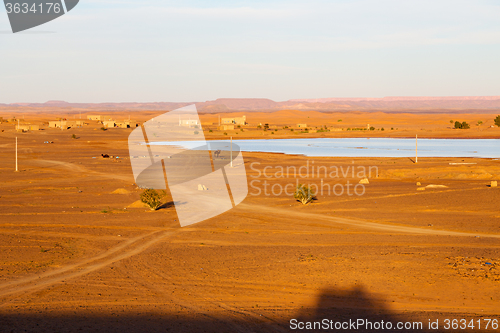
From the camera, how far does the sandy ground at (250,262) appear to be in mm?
8711

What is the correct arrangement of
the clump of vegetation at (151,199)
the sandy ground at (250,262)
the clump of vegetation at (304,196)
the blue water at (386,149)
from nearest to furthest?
the sandy ground at (250,262)
the clump of vegetation at (151,199)
the clump of vegetation at (304,196)
the blue water at (386,149)

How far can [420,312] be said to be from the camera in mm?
8781

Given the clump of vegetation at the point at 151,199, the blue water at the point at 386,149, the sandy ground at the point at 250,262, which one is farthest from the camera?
the blue water at the point at 386,149

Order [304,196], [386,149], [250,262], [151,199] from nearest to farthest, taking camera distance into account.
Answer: [250,262] < [151,199] < [304,196] < [386,149]

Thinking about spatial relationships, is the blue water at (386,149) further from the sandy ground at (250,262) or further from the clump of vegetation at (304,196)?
the clump of vegetation at (304,196)

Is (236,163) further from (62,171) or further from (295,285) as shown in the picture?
(295,285)

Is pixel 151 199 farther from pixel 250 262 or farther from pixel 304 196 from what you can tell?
pixel 250 262

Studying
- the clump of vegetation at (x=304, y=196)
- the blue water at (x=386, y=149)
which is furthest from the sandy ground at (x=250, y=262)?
the blue water at (x=386, y=149)

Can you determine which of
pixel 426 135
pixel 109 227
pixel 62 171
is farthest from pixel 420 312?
pixel 426 135

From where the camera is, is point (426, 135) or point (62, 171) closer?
point (62, 171)

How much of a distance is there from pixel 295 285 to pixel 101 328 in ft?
13.6

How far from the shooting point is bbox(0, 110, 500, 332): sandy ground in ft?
28.6

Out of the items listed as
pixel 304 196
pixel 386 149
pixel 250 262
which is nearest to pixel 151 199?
pixel 304 196

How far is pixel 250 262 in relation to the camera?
479 inches
